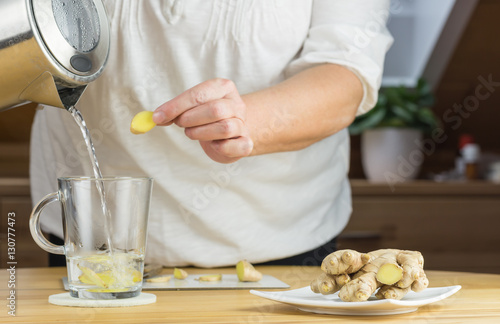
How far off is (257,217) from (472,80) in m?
1.70

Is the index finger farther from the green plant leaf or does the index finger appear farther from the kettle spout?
the green plant leaf

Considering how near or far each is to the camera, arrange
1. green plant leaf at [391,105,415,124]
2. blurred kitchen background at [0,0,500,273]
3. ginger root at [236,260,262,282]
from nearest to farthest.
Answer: ginger root at [236,260,262,282] < blurred kitchen background at [0,0,500,273] < green plant leaf at [391,105,415,124]

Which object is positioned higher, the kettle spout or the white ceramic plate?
the kettle spout

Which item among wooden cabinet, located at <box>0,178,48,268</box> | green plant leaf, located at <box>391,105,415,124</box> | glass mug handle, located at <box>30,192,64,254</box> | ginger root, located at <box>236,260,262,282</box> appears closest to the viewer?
glass mug handle, located at <box>30,192,64,254</box>

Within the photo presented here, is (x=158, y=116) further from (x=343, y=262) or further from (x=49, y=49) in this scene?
(x=343, y=262)

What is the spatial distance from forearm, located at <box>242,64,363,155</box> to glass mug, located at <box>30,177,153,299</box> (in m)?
0.25

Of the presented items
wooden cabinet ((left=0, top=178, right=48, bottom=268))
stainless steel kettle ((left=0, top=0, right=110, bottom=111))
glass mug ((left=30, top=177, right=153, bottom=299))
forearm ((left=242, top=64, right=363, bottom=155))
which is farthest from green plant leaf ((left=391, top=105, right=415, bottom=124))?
glass mug ((left=30, top=177, right=153, bottom=299))

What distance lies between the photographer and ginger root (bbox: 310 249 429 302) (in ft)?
2.19

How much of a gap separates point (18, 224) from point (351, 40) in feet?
4.41

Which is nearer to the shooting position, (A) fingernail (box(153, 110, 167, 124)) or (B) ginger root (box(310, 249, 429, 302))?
(B) ginger root (box(310, 249, 429, 302))

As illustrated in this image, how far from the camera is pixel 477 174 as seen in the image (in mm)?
2432

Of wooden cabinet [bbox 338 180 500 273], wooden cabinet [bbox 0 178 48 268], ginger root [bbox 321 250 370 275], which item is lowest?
wooden cabinet [bbox 338 180 500 273]

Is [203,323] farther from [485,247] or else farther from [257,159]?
[485,247]

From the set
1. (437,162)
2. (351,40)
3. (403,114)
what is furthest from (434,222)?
(351,40)
